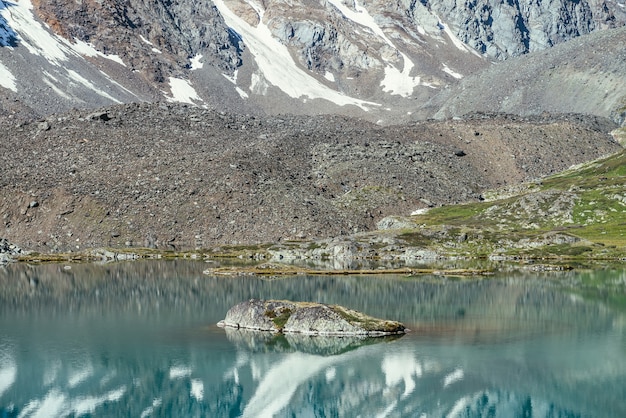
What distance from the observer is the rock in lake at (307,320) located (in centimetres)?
7625

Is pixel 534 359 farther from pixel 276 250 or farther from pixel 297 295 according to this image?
pixel 276 250

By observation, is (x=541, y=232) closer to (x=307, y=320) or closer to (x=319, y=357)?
(x=307, y=320)

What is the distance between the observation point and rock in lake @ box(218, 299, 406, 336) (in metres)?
76.2

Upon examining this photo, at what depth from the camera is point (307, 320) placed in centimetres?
7656

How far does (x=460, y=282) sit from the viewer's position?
121 metres

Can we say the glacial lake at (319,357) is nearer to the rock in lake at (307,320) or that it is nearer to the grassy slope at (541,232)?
the rock in lake at (307,320)

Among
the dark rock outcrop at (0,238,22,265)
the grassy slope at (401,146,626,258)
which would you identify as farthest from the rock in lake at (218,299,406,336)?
the dark rock outcrop at (0,238,22,265)

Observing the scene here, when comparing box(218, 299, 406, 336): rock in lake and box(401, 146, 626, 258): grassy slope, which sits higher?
box(401, 146, 626, 258): grassy slope

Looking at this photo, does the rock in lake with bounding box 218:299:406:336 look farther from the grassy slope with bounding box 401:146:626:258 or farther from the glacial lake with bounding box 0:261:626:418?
the grassy slope with bounding box 401:146:626:258

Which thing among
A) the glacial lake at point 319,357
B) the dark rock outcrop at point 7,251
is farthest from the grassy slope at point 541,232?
the dark rock outcrop at point 7,251

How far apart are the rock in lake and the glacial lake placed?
178 cm

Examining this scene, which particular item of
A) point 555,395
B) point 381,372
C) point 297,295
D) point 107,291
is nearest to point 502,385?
point 555,395

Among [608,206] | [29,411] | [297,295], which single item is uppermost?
[608,206]

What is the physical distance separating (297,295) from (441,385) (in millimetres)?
43878
